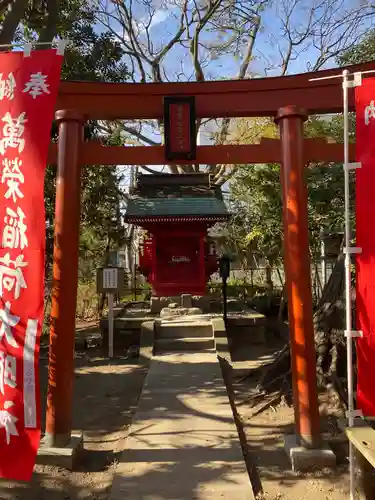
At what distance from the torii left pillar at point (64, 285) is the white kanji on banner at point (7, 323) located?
35.2 inches

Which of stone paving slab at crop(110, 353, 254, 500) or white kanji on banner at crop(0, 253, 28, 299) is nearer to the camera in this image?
white kanji on banner at crop(0, 253, 28, 299)

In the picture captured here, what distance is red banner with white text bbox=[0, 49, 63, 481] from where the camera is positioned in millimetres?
3463

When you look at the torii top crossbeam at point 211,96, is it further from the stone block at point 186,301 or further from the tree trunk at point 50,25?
the stone block at point 186,301

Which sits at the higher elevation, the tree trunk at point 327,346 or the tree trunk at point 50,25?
the tree trunk at point 50,25

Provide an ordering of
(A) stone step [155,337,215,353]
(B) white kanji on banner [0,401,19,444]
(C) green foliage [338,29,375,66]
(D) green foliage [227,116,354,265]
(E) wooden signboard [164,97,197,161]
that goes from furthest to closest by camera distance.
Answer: (D) green foliage [227,116,354,265]
(C) green foliage [338,29,375,66]
(A) stone step [155,337,215,353]
(E) wooden signboard [164,97,197,161]
(B) white kanji on banner [0,401,19,444]

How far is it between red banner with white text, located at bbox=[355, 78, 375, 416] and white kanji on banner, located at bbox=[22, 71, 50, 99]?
276 cm

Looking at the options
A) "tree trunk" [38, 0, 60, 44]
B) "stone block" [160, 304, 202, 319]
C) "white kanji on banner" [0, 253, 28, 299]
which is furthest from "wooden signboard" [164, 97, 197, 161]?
"stone block" [160, 304, 202, 319]

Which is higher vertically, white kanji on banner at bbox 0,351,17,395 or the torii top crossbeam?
the torii top crossbeam

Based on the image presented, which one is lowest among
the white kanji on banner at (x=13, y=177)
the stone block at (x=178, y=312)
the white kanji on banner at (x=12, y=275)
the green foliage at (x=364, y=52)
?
the stone block at (x=178, y=312)

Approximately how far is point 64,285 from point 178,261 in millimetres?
8264

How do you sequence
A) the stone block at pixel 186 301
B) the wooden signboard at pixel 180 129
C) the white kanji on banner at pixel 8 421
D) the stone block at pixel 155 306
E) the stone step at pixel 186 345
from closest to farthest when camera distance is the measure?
the white kanji on banner at pixel 8 421 → the wooden signboard at pixel 180 129 → the stone step at pixel 186 345 → the stone block at pixel 186 301 → the stone block at pixel 155 306

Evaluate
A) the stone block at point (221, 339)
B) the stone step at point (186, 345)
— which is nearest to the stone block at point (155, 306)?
the stone block at point (221, 339)

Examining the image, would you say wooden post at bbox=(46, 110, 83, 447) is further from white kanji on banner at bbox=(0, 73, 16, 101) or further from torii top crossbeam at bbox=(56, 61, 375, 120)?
white kanji on banner at bbox=(0, 73, 16, 101)

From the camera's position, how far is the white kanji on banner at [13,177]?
145 inches
